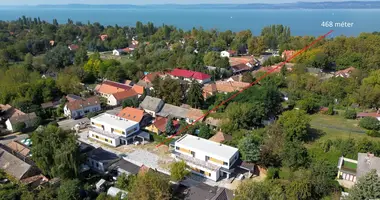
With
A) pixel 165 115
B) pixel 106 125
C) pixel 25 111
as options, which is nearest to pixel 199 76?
pixel 165 115

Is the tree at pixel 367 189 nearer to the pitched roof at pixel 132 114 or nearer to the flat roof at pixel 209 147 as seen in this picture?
the flat roof at pixel 209 147

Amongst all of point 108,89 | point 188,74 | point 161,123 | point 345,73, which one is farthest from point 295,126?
point 345,73

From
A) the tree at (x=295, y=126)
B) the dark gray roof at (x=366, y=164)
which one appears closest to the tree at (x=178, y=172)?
the tree at (x=295, y=126)

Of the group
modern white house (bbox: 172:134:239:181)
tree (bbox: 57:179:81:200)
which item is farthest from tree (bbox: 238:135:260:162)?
tree (bbox: 57:179:81:200)

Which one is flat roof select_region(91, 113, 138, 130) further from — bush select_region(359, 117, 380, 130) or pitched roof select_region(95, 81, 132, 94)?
bush select_region(359, 117, 380, 130)

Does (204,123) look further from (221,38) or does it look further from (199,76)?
(221,38)

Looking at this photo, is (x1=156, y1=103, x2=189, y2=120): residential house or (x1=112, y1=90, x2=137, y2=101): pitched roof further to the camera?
(x1=112, y1=90, x2=137, y2=101): pitched roof
